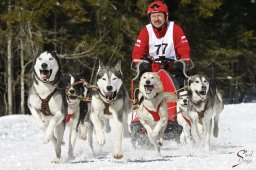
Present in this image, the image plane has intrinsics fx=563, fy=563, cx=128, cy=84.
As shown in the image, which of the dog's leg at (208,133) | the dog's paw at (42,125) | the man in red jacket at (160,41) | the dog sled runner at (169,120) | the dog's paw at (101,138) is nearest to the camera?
the dog's paw at (42,125)

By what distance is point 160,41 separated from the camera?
7.57 m

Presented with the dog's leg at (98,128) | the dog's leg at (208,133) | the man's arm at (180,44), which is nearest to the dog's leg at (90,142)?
the dog's leg at (98,128)

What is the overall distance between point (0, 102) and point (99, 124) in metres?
14.1

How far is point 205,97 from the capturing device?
6973mm

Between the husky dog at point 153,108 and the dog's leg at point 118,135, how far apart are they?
1.27 ft

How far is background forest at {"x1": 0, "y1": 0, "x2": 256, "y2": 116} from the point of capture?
1681cm

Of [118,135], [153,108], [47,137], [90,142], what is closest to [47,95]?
[47,137]

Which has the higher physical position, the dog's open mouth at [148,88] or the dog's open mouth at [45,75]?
the dog's open mouth at [45,75]

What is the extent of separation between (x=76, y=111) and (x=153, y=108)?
40.0 inches

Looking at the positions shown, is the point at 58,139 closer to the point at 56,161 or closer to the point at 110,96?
the point at 56,161

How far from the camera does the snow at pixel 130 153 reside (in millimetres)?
5305

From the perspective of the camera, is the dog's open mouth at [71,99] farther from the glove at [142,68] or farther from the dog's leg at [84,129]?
the glove at [142,68]

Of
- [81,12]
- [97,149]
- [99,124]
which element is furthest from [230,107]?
[99,124]

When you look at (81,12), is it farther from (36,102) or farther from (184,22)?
(36,102)
